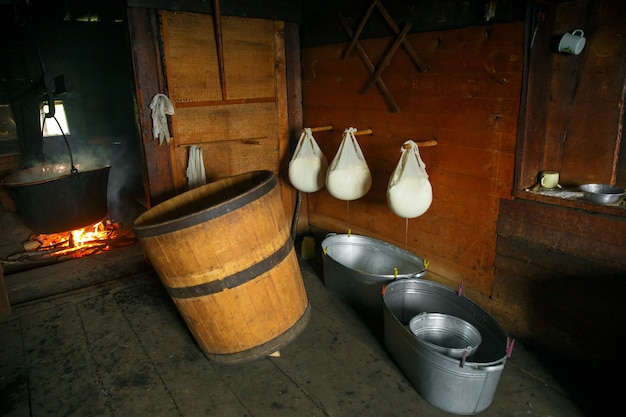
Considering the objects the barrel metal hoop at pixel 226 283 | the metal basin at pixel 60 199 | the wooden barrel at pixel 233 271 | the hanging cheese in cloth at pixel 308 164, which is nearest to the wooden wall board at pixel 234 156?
the hanging cheese in cloth at pixel 308 164

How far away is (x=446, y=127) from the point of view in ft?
10.6

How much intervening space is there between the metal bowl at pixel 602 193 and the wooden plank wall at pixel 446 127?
1.51ft

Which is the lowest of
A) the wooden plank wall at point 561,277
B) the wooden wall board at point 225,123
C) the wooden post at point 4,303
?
the wooden post at point 4,303

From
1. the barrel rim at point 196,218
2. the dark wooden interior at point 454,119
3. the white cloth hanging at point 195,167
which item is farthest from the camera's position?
the white cloth hanging at point 195,167

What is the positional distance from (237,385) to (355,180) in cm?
179

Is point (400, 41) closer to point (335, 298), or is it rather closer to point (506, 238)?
point (506, 238)

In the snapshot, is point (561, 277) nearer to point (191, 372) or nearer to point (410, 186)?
point (410, 186)

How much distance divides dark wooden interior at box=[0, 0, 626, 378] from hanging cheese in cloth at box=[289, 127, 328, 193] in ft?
1.55

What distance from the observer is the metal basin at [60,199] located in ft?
14.9

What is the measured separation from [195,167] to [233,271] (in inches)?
67.1

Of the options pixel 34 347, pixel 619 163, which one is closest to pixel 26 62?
pixel 34 347

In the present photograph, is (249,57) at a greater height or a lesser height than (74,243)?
greater

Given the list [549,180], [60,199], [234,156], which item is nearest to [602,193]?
[549,180]

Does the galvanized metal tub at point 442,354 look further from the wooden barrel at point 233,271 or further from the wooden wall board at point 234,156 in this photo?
the wooden wall board at point 234,156
